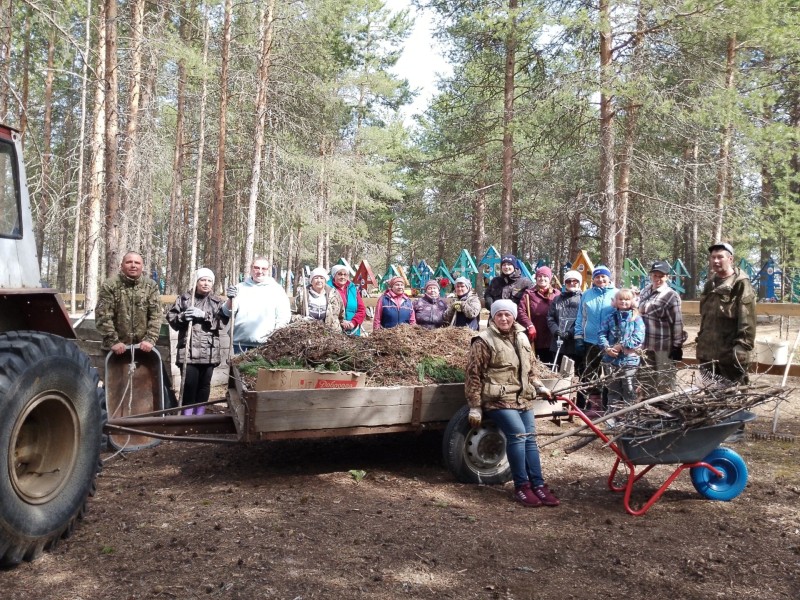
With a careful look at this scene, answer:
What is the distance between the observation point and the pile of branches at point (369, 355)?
5.68m

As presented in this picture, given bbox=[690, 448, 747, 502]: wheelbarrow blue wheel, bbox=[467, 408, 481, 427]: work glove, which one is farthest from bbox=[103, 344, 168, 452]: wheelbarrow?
bbox=[690, 448, 747, 502]: wheelbarrow blue wheel

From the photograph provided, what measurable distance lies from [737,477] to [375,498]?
2771mm

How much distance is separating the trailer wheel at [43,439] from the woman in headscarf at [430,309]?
13.7 ft

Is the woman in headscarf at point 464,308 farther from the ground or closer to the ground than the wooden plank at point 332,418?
farther from the ground

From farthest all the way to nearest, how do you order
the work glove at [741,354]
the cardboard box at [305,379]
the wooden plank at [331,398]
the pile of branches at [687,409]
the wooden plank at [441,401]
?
the work glove at [741,354] < the wooden plank at [441,401] < the cardboard box at [305,379] < the wooden plank at [331,398] < the pile of branches at [687,409]

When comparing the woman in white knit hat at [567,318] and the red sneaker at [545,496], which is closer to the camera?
the red sneaker at [545,496]

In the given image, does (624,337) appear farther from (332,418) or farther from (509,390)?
(332,418)

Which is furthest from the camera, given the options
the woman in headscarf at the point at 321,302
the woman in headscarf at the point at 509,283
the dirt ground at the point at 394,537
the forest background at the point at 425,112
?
the forest background at the point at 425,112

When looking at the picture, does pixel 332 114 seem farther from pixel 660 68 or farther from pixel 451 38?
pixel 660 68

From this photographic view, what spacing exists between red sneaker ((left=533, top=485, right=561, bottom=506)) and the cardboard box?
1.57 meters

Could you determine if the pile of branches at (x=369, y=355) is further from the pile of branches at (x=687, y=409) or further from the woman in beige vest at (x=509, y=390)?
the pile of branches at (x=687, y=409)

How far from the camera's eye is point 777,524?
4656 millimetres

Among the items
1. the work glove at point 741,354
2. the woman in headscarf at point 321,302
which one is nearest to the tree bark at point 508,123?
the woman in headscarf at point 321,302

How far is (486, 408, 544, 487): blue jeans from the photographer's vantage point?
5.09 metres
